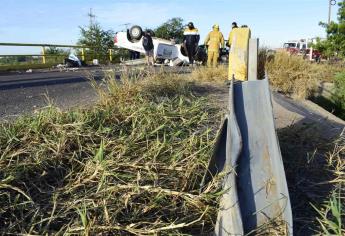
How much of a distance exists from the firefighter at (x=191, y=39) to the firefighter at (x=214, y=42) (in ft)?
5.89

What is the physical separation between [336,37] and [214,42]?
703 cm

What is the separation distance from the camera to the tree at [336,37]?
1737cm

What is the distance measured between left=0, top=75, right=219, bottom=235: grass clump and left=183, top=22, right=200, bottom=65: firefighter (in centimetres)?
1125

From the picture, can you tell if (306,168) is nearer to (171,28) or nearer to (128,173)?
(128,173)

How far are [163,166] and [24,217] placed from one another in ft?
3.43

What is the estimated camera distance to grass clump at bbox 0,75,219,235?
2.62 m

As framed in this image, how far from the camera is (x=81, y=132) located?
3.58 m

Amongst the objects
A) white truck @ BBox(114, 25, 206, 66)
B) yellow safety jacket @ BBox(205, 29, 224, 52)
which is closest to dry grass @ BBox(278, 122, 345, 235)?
yellow safety jacket @ BBox(205, 29, 224, 52)

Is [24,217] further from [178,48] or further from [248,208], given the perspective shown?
[178,48]

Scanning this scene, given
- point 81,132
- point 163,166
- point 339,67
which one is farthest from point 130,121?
point 339,67

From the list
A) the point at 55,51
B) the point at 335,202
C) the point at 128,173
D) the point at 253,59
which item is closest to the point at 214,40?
the point at 253,59

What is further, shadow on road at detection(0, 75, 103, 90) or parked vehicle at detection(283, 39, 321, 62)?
parked vehicle at detection(283, 39, 321, 62)

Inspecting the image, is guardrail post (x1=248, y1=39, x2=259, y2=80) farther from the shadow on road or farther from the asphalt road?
the shadow on road

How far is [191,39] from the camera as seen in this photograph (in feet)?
50.2
